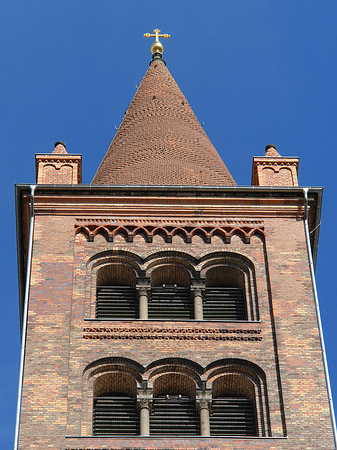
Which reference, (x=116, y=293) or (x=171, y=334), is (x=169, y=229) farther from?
(x=171, y=334)

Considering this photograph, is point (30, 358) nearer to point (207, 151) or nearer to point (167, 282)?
point (167, 282)

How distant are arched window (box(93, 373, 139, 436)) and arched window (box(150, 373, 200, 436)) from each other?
0.39m

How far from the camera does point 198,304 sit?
29703mm

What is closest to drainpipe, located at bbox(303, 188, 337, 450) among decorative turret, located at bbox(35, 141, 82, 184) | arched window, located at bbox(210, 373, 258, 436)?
arched window, located at bbox(210, 373, 258, 436)

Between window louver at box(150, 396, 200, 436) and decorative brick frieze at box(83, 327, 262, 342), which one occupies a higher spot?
decorative brick frieze at box(83, 327, 262, 342)

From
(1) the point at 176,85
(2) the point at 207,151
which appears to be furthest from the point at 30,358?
(1) the point at 176,85

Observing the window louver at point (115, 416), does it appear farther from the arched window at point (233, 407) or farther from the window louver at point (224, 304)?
the window louver at point (224, 304)

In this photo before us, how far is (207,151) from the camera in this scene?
3644 centimetres

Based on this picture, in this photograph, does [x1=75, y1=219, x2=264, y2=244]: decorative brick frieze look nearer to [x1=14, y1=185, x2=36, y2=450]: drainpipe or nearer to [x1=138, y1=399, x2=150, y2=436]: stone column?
[x1=14, y1=185, x2=36, y2=450]: drainpipe

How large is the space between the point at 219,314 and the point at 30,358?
4335mm

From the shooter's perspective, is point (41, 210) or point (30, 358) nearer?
point (30, 358)

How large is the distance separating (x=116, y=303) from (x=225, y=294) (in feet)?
7.44

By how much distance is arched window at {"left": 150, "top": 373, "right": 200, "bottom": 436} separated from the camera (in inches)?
1062

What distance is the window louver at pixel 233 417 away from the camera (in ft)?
88.5
